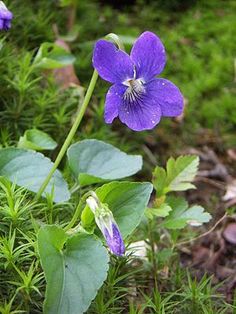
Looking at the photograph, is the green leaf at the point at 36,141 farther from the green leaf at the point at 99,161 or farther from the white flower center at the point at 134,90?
the white flower center at the point at 134,90

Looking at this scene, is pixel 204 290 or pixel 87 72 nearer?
pixel 204 290

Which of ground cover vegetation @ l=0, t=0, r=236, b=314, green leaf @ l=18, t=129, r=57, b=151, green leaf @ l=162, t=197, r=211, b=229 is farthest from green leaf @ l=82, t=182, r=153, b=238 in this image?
green leaf @ l=18, t=129, r=57, b=151

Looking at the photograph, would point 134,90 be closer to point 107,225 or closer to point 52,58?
point 107,225

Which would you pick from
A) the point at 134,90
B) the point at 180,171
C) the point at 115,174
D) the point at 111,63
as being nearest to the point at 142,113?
the point at 134,90

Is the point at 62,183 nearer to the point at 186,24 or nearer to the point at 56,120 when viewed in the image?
the point at 56,120

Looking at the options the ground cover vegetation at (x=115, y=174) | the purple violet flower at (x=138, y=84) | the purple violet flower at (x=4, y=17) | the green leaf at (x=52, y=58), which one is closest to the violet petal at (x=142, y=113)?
the purple violet flower at (x=138, y=84)

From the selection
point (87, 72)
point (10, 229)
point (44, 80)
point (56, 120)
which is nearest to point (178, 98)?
point (10, 229)
